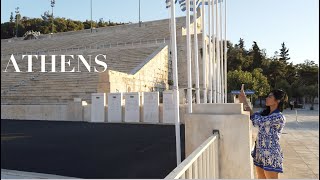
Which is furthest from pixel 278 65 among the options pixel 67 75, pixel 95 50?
pixel 67 75

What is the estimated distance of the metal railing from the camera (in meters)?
2.29

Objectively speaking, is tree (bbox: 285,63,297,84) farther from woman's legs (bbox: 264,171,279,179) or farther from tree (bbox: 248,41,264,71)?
woman's legs (bbox: 264,171,279,179)

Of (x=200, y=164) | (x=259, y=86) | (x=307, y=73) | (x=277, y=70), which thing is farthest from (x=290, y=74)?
(x=200, y=164)

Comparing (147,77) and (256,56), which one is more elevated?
(256,56)

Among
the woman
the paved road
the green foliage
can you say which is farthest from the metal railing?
the green foliage

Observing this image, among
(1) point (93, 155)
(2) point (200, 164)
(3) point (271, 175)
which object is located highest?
(2) point (200, 164)

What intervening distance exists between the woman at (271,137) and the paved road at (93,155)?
2.63 meters

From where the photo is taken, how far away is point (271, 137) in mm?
3768

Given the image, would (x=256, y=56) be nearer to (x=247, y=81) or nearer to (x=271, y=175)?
(x=247, y=81)

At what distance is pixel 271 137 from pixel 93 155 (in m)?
5.06

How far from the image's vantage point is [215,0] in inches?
365

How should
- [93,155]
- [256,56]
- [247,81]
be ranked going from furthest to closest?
[256,56], [247,81], [93,155]

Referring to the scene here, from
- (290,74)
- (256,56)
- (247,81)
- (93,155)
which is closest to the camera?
(93,155)

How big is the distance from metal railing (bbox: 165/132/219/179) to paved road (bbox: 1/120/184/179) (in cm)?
217
